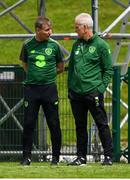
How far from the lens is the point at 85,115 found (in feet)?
41.7

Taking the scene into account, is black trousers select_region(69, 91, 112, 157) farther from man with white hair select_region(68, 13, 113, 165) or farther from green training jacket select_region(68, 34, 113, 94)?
green training jacket select_region(68, 34, 113, 94)

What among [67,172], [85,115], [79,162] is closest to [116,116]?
[85,115]

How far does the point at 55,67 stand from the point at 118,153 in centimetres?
257

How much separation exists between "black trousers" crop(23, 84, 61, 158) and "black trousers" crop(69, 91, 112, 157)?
0.25 metres

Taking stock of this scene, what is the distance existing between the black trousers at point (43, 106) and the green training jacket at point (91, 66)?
38 centimetres

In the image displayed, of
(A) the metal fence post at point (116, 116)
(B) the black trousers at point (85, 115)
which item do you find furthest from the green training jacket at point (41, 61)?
(A) the metal fence post at point (116, 116)

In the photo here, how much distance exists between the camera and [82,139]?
41.8ft

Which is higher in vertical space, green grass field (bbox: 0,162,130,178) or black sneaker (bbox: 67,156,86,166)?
green grass field (bbox: 0,162,130,178)

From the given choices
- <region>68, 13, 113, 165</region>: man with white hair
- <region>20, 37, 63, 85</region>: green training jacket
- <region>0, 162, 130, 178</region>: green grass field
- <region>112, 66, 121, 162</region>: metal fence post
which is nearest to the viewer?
<region>0, 162, 130, 178</region>: green grass field

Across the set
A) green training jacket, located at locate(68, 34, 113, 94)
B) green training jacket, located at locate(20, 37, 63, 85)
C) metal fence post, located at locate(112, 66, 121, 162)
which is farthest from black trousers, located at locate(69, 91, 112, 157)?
metal fence post, located at locate(112, 66, 121, 162)

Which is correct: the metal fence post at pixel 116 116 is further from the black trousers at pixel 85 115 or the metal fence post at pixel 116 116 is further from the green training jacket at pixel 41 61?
the green training jacket at pixel 41 61

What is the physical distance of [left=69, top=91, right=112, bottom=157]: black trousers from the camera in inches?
492

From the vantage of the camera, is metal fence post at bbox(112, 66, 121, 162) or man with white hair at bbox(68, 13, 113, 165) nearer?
man with white hair at bbox(68, 13, 113, 165)

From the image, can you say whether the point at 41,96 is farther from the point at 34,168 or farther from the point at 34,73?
the point at 34,168
